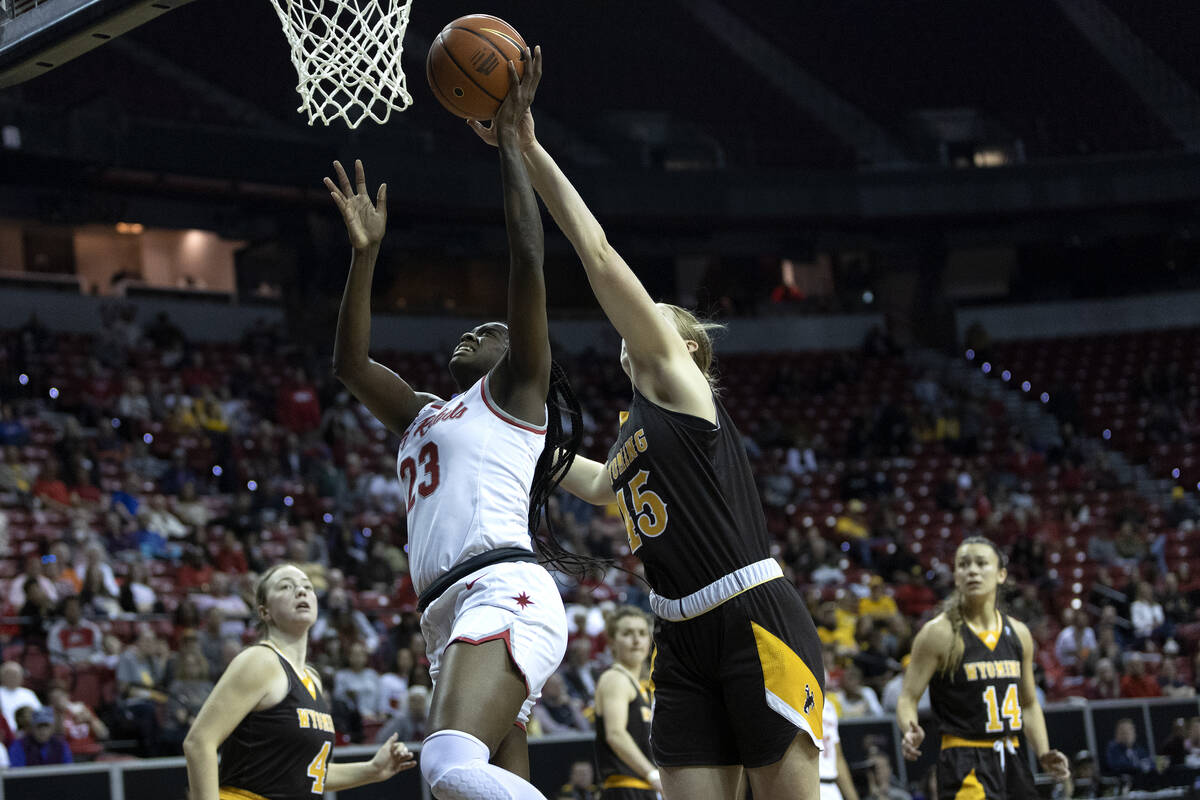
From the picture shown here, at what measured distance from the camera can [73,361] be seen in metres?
18.1

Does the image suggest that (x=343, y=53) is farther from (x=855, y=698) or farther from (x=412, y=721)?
(x=855, y=698)

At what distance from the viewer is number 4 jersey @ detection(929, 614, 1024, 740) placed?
6.42 metres

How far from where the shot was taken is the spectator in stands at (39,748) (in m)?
9.04

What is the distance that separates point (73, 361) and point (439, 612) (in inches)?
619

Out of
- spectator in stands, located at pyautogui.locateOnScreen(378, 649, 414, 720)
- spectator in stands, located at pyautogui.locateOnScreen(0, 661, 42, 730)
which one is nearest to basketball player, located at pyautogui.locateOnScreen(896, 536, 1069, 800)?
spectator in stands, located at pyautogui.locateOnScreen(378, 649, 414, 720)

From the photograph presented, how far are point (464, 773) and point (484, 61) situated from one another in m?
2.04

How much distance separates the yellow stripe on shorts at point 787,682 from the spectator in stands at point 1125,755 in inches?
350

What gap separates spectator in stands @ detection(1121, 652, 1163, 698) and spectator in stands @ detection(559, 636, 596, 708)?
5799mm

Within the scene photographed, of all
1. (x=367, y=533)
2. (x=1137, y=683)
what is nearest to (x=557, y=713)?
(x=367, y=533)

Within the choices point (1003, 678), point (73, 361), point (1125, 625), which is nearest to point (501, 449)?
point (1003, 678)

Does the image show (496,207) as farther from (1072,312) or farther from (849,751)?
(849,751)

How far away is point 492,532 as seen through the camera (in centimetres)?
379

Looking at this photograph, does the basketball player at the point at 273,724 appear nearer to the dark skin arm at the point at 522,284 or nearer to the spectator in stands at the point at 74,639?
the dark skin arm at the point at 522,284

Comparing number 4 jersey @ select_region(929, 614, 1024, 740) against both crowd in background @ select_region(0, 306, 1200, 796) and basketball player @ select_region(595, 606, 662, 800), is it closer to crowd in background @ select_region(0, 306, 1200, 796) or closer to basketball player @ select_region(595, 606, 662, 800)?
basketball player @ select_region(595, 606, 662, 800)
